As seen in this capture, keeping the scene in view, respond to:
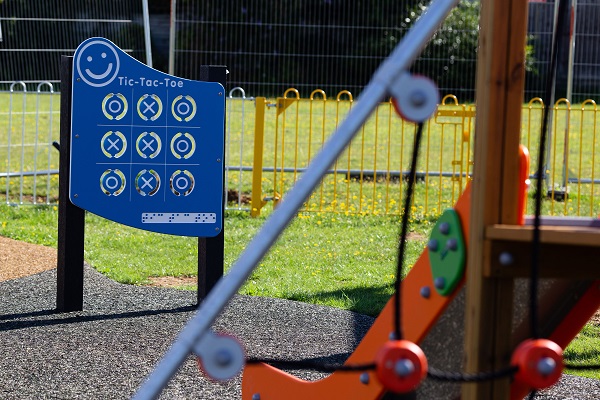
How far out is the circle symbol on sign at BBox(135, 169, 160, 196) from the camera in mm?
5742

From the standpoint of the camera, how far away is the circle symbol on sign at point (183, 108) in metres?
5.84

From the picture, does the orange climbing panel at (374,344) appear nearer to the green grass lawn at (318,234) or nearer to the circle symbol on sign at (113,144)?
the green grass lawn at (318,234)

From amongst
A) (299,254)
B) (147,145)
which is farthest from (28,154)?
(147,145)

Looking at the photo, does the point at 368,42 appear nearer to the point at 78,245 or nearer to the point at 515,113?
the point at 78,245

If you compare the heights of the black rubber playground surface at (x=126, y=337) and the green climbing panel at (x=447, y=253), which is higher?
the green climbing panel at (x=447, y=253)

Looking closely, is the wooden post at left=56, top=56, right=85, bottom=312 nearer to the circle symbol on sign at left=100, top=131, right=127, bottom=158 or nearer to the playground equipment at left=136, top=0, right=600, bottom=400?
the circle symbol on sign at left=100, top=131, right=127, bottom=158

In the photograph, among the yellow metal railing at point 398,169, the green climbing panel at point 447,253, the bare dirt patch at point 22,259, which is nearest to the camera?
the green climbing panel at point 447,253

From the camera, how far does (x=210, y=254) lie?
19.4 ft

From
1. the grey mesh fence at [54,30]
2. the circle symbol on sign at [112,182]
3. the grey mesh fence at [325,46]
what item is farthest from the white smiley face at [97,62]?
the grey mesh fence at [54,30]

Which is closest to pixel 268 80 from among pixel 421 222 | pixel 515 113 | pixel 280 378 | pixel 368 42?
pixel 368 42

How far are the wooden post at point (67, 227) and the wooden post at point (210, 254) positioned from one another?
0.74 meters

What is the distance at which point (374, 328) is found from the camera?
2.90 metres

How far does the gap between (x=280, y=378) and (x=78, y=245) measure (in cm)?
258

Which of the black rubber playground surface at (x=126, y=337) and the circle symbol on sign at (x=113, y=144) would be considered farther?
the circle symbol on sign at (x=113, y=144)
